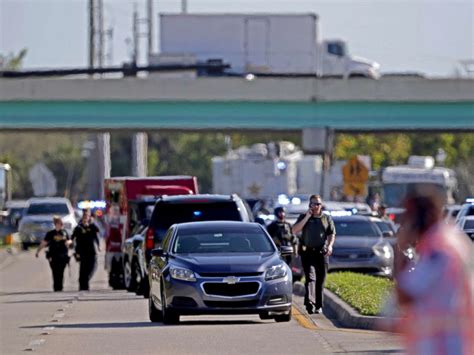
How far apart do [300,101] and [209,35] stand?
594 centimetres

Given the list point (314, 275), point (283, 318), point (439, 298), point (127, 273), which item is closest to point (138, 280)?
point (127, 273)

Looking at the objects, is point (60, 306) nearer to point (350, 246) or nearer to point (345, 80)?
point (350, 246)

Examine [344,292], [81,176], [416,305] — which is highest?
[416,305]

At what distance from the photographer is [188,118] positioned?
53500mm

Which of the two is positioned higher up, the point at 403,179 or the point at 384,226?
the point at 384,226

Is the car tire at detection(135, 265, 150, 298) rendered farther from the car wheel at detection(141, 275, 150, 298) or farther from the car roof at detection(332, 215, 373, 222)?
the car roof at detection(332, 215, 373, 222)

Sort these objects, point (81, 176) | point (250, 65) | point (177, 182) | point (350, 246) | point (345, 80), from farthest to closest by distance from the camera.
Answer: point (81, 176), point (250, 65), point (345, 80), point (177, 182), point (350, 246)

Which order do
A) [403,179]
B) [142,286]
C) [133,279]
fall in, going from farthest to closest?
[403,179] < [133,279] < [142,286]


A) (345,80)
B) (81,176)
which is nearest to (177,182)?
(345,80)

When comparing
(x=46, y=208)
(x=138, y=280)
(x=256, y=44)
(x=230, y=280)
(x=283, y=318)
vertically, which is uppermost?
(x=256, y=44)

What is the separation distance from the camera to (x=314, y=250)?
21.0 meters

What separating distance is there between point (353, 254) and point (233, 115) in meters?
23.9

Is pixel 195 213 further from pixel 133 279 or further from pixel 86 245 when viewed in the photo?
pixel 86 245

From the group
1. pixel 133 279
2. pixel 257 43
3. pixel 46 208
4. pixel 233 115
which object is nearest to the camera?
pixel 133 279
